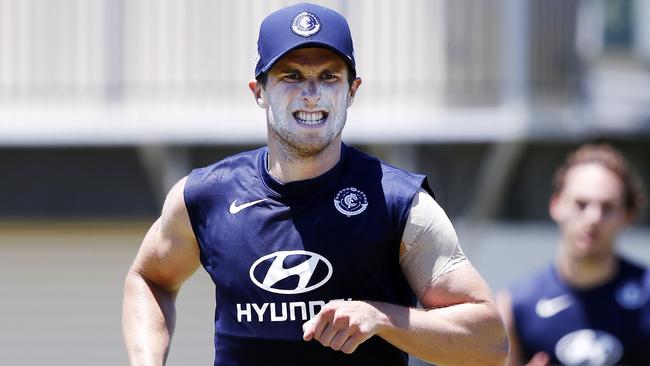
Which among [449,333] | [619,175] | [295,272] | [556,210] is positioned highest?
[295,272]

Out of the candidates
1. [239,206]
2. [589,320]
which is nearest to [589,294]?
[589,320]

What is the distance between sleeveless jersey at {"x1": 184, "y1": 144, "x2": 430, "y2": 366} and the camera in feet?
11.9

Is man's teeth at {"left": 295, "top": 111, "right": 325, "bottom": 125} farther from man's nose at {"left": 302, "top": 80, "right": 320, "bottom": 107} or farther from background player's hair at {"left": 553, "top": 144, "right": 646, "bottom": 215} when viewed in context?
background player's hair at {"left": 553, "top": 144, "right": 646, "bottom": 215}

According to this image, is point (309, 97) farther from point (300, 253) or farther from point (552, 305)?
point (552, 305)

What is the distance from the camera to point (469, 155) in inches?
413

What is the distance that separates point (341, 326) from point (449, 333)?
0.35m

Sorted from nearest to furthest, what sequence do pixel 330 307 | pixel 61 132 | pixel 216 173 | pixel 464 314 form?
1. pixel 330 307
2. pixel 464 314
3. pixel 216 173
4. pixel 61 132

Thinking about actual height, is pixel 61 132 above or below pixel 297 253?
below

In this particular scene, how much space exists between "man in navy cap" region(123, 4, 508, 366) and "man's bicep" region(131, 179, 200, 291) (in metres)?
0.12

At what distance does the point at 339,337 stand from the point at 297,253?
37 centimetres

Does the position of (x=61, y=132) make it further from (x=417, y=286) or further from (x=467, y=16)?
(x=417, y=286)

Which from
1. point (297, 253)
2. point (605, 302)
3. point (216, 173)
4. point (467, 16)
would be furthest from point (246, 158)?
point (467, 16)

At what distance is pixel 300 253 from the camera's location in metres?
3.64

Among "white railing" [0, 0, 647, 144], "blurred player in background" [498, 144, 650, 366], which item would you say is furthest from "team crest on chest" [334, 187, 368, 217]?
"white railing" [0, 0, 647, 144]
